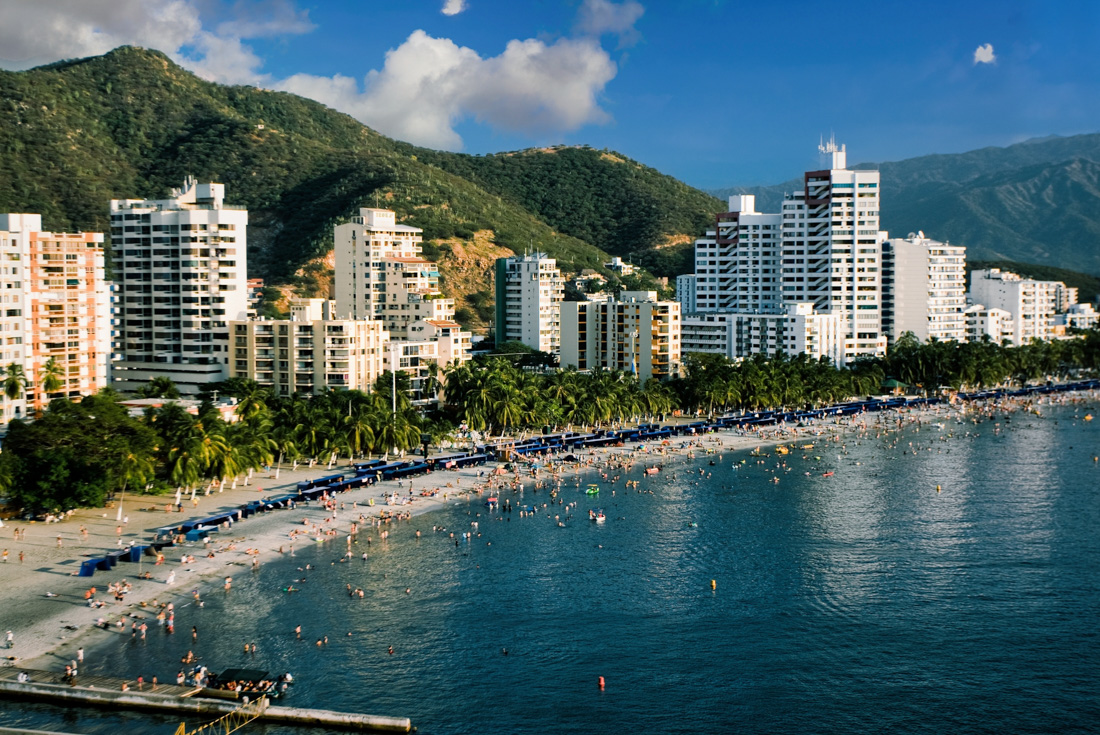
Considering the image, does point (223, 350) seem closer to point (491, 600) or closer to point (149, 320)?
point (149, 320)

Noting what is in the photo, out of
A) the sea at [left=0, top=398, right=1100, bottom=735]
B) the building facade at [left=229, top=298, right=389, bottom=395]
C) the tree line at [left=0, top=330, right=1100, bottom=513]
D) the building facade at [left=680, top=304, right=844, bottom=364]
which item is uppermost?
the building facade at [left=680, top=304, right=844, bottom=364]

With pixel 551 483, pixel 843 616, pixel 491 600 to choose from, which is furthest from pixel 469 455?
pixel 843 616

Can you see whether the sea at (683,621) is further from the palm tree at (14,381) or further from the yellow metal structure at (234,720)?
the palm tree at (14,381)

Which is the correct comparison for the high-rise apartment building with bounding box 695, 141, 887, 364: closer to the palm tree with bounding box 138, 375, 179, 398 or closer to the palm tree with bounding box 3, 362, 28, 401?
the palm tree with bounding box 138, 375, 179, 398

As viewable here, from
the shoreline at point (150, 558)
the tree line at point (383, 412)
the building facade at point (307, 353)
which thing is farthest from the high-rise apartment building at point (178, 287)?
the shoreline at point (150, 558)

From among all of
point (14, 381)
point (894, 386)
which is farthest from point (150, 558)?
point (894, 386)

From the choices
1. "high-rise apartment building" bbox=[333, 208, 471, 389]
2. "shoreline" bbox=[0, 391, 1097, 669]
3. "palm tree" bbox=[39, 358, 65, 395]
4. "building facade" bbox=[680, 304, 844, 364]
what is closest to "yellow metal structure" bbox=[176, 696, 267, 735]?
"shoreline" bbox=[0, 391, 1097, 669]
